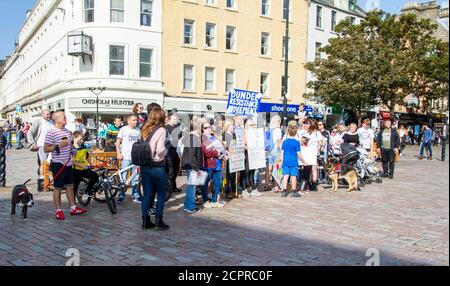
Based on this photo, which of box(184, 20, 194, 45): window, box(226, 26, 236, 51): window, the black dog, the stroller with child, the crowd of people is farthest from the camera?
Answer: box(226, 26, 236, 51): window

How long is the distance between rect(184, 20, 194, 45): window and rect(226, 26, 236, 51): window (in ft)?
10.2

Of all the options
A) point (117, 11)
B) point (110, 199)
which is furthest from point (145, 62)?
point (110, 199)

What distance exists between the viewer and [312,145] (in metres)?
10.8

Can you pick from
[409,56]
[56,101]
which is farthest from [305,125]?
[56,101]

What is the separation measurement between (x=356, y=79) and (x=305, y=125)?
18969 mm

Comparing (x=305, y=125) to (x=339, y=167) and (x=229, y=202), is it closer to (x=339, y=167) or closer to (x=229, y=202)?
(x=339, y=167)

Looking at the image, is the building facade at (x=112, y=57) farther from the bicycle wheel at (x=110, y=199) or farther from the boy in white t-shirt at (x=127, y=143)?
the bicycle wheel at (x=110, y=199)

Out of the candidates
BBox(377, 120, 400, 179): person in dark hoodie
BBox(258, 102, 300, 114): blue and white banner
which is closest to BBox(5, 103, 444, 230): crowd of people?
BBox(377, 120, 400, 179): person in dark hoodie

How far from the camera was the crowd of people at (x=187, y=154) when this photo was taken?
21.4 ft

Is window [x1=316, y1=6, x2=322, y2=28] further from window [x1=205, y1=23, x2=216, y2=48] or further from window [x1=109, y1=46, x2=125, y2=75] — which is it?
window [x1=109, y1=46, x2=125, y2=75]

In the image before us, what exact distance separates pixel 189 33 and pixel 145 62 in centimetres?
407

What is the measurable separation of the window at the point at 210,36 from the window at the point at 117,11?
253 inches

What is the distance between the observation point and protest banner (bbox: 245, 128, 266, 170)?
10234 mm

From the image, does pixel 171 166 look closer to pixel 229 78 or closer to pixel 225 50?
pixel 225 50
